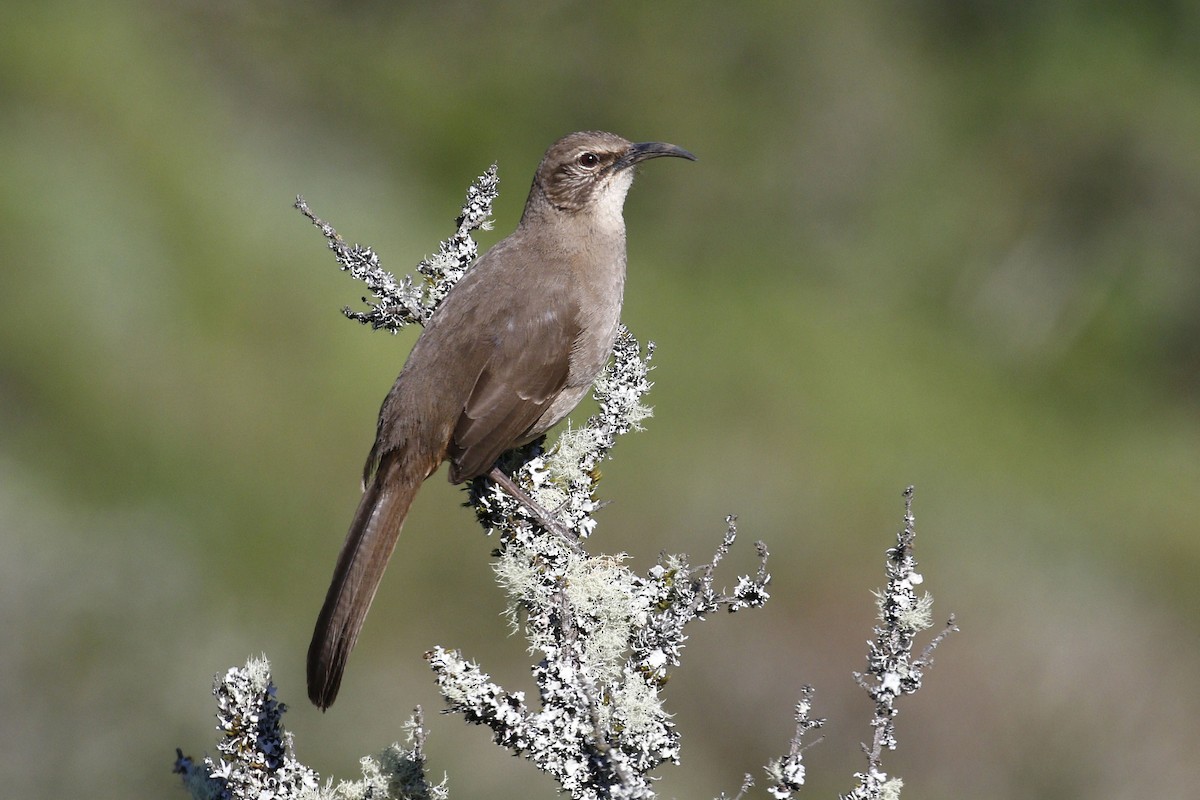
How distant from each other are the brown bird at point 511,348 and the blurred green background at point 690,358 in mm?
1102

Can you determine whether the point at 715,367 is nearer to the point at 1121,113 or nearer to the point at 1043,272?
the point at 1043,272

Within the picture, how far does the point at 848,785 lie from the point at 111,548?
335 centimetres

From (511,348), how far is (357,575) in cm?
93

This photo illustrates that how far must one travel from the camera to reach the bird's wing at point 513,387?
4039mm

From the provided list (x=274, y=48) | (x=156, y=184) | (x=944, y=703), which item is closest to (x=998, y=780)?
(x=944, y=703)

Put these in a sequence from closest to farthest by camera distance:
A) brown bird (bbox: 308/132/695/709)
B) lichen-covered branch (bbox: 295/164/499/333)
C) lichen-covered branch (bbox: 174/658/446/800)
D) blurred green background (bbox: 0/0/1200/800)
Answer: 1. lichen-covered branch (bbox: 174/658/446/800)
2. brown bird (bbox: 308/132/695/709)
3. lichen-covered branch (bbox: 295/164/499/333)
4. blurred green background (bbox: 0/0/1200/800)

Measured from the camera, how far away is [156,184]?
689cm

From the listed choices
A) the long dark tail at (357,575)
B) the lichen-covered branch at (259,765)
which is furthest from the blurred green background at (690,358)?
the lichen-covered branch at (259,765)

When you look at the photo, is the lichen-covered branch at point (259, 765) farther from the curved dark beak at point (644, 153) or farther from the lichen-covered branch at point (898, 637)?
the curved dark beak at point (644, 153)

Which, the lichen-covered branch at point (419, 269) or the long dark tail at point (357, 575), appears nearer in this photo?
the long dark tail at point (357, 575)

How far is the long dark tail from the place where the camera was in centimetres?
352

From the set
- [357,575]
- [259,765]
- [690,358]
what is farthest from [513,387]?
[690,358]

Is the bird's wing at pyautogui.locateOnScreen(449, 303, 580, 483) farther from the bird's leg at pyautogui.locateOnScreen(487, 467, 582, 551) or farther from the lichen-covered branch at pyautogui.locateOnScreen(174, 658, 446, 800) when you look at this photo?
the lichen-covered branch at pyautogui.locateOnScreen(174, 658, 446, 800)

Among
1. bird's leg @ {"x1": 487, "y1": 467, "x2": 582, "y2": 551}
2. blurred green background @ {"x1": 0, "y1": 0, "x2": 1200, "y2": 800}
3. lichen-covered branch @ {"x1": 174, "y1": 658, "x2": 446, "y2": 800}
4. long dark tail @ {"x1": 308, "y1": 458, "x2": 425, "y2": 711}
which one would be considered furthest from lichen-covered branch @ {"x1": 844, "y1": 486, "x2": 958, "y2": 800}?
blurred green background @ {"x1": 0, "y1": 0, "x2": 1200, "y2": 800}
